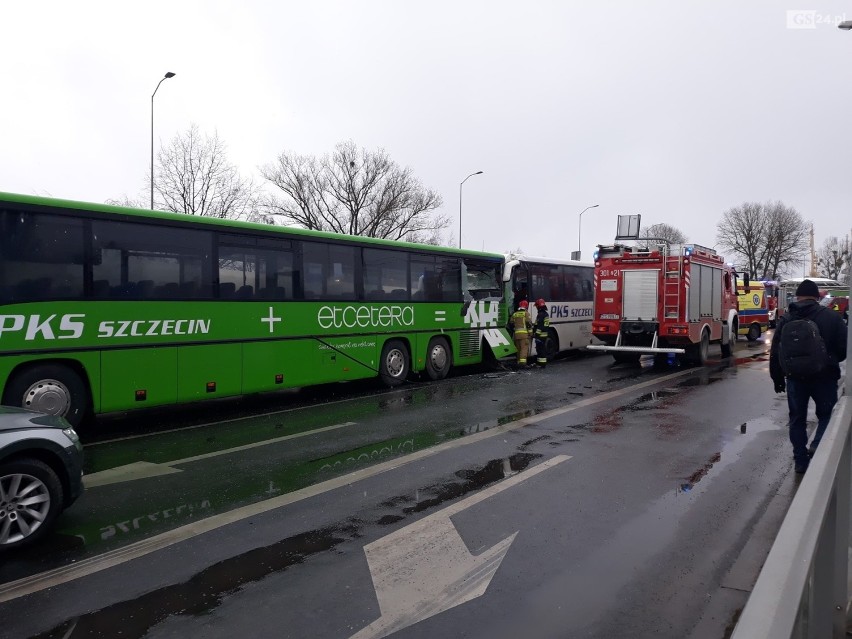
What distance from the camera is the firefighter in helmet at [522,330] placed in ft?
57.5

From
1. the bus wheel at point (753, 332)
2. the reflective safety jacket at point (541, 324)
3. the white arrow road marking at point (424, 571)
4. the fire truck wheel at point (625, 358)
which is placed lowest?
the white arrow road marking at point (424, 571)

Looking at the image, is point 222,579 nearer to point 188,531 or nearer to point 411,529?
point 188,531

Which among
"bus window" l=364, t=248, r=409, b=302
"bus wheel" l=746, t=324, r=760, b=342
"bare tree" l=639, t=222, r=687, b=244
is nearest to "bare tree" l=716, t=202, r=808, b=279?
"bare tree" l=639, t=222, r=687, b=244

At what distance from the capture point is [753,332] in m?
27.2

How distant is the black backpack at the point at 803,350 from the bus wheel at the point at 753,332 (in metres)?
22.1

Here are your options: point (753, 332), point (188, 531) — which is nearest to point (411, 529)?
point (188, 531)

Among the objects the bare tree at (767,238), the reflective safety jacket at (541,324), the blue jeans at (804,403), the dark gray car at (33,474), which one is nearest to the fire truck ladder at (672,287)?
the reflective safety jacket at (541,324)

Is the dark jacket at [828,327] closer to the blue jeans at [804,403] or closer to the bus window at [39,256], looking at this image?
the blue jeans at [804,403]

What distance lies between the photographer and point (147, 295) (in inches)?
375

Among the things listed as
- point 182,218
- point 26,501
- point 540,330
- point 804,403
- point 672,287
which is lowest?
point 26,501

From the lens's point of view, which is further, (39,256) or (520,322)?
(520,322)

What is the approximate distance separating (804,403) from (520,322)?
10.7 meters

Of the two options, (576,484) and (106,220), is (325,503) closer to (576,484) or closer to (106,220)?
(576,484)

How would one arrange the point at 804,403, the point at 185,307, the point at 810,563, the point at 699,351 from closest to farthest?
the point at 810,563, the point at 804,403, the point at 185,307, the point at 699,351
